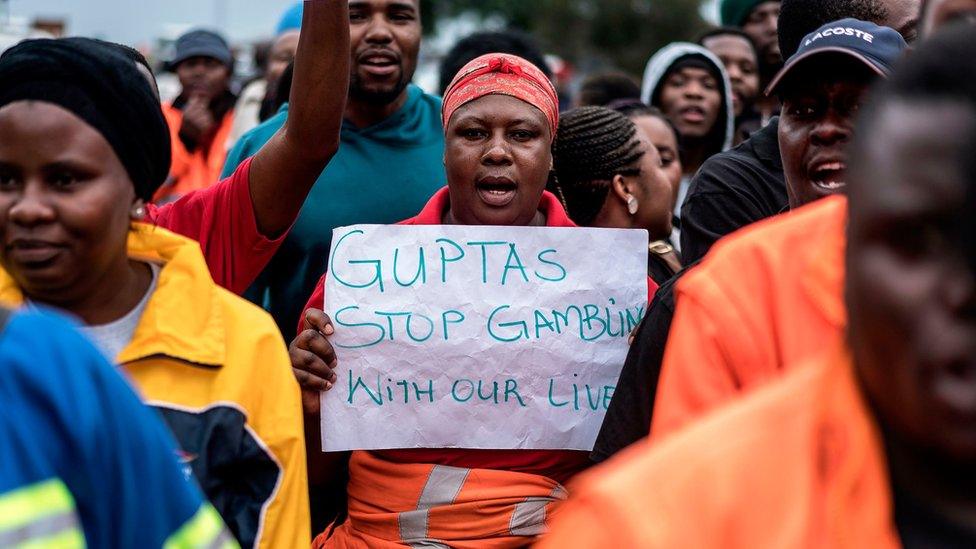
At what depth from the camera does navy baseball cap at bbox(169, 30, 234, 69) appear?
29.3ft

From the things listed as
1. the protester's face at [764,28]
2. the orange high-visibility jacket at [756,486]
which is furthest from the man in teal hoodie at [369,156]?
the protester's face at [764,28]

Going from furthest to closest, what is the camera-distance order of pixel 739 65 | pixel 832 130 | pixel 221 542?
pixel 739 65 < pixel 832 130 < pixel 221 542

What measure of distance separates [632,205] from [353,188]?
890 mm

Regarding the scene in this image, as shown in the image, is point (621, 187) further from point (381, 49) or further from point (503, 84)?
point (381, 49)

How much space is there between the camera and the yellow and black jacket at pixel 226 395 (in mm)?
2586

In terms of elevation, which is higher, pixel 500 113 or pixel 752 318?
pixel 500 113

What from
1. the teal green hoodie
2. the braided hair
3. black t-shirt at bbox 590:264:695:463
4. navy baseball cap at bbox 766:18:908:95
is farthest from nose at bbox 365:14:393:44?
black t-shirt at bbox 590:264:695:463

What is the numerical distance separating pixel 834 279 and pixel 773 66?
5881mm

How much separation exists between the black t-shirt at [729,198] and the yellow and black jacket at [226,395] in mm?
1293

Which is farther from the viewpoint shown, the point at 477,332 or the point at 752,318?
the point at 477,332

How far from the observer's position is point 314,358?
11.3ft

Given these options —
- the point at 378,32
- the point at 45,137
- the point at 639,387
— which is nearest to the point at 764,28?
the point at 378,32

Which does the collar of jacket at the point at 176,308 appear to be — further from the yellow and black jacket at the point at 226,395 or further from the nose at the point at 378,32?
the nose at the point at 378,32

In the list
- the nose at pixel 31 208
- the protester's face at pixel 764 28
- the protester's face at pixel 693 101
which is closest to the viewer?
the nose at pixel 31 208
